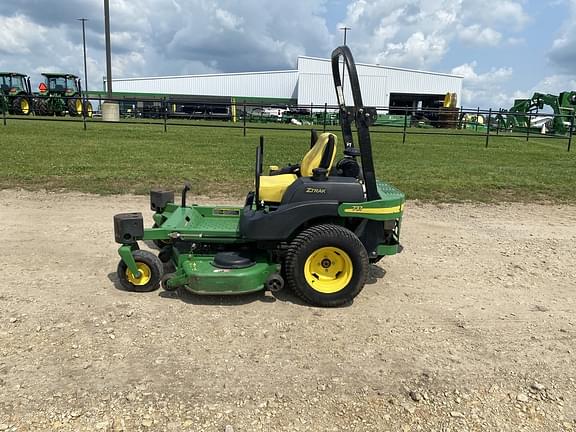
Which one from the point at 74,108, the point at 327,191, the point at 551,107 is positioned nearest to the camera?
the point at 327,191

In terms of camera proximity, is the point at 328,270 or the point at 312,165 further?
the point at 312,165

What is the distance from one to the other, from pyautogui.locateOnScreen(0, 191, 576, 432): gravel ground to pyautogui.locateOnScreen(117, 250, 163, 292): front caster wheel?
3.2 inches

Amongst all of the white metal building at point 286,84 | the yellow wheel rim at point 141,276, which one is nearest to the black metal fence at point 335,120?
the yellow wheel rim at point 141,276

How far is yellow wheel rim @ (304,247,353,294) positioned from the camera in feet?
12.4

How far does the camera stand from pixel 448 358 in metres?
3.08

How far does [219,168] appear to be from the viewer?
32.1 ft

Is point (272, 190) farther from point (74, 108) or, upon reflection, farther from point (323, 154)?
point (74, 108)

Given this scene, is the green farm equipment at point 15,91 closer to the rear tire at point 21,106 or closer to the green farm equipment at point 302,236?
the rear tire at point 21,106

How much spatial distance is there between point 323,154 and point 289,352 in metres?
1.68

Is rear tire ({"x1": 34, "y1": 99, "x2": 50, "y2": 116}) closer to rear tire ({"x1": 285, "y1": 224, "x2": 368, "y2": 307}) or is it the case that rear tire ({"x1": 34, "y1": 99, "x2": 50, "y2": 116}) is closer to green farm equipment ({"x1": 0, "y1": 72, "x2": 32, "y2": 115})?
green farm equipment ({"x1": 0, "y1": 72, "x2": 32, "y2": 115})

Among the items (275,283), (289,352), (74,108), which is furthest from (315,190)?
(74,108)

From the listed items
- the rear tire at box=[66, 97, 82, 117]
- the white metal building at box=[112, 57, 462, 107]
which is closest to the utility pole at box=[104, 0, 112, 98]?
the rear tire at box=[66, 97, 82, 117]

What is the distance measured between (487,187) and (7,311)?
7.70 metres

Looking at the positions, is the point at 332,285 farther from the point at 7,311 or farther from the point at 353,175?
the point at 7,311
